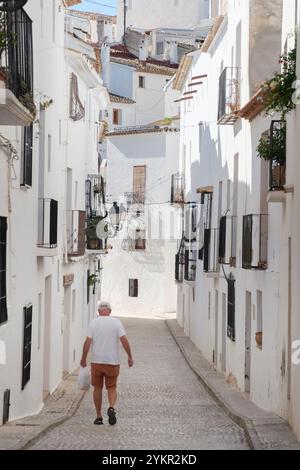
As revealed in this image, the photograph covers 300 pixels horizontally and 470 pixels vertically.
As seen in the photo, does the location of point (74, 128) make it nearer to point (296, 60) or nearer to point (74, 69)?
point (74, 69)

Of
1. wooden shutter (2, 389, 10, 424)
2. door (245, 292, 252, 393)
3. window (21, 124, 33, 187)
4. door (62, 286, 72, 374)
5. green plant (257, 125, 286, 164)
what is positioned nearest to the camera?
wooden shutter (2, 389, 10, 424)

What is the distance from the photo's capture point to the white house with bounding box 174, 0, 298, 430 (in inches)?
601

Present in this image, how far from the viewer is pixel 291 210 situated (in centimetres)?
1306

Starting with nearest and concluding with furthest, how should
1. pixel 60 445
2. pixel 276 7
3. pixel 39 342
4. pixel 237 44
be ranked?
pixel 60 445 < pixel 39 342 < pixel 276 7 < pixel 237 44

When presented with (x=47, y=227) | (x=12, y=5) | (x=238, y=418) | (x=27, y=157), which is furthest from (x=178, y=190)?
(x=12, y=5)

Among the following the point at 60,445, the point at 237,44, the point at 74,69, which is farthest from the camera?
the point at 74,69

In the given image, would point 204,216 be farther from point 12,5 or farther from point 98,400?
point 12,5

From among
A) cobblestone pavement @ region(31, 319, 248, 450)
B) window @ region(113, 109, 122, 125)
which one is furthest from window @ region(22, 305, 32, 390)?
window @ region(113, 109, 122, 125)

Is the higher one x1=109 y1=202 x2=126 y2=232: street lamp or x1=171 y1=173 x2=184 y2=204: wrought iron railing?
x1=171 y1=173 x2=184 y2=204: wrought iron railing

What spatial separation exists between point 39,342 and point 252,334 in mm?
3926

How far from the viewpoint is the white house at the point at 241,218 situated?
15.3 m

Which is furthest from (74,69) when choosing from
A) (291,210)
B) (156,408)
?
(291,210)

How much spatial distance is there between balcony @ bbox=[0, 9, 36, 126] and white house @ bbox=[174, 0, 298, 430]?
12.8 ft

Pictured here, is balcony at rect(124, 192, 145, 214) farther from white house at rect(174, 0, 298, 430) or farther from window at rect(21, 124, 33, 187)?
window at rect(21, 124, 33, 187)
